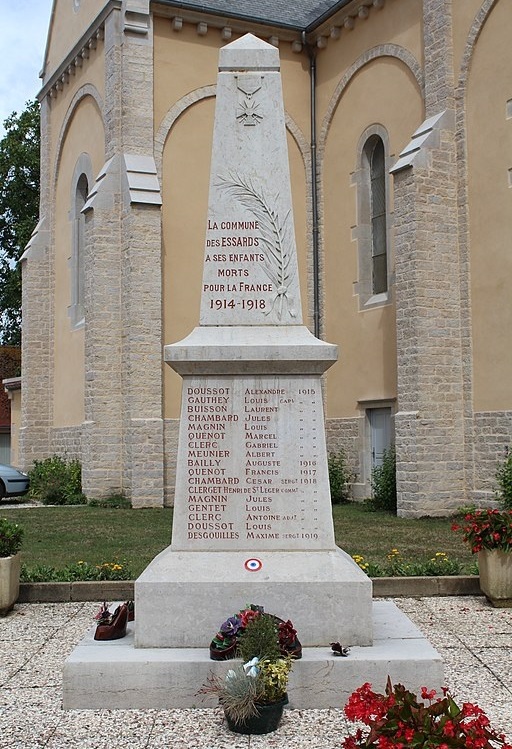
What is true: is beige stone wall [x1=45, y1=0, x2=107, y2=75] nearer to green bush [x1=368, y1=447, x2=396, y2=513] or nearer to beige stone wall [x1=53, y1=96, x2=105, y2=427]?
beige stone wall [x1=53, y1=96, x2=105, y2=427]

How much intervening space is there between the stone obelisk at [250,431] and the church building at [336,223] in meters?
9.09

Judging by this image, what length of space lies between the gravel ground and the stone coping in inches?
24.4

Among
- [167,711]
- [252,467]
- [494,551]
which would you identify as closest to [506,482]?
[494,551]

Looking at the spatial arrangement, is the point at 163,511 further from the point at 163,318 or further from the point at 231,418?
the point at 231,418

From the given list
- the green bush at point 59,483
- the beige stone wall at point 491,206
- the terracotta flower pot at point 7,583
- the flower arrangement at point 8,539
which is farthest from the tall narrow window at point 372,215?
the terracotta flower pot at point 7,583

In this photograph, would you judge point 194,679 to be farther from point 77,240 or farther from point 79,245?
point 77,240

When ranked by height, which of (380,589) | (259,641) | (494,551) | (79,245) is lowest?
(380,589)

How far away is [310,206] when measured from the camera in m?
20.2

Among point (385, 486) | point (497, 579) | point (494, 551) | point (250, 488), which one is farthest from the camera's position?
point (385, 486)

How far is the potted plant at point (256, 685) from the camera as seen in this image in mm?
4629

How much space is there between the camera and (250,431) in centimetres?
583

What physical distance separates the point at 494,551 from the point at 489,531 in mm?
218

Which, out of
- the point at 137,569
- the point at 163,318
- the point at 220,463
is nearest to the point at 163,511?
the point at 163,318

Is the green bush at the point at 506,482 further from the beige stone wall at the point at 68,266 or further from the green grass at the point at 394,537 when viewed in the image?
the beige stone wall at the point at 68,266
